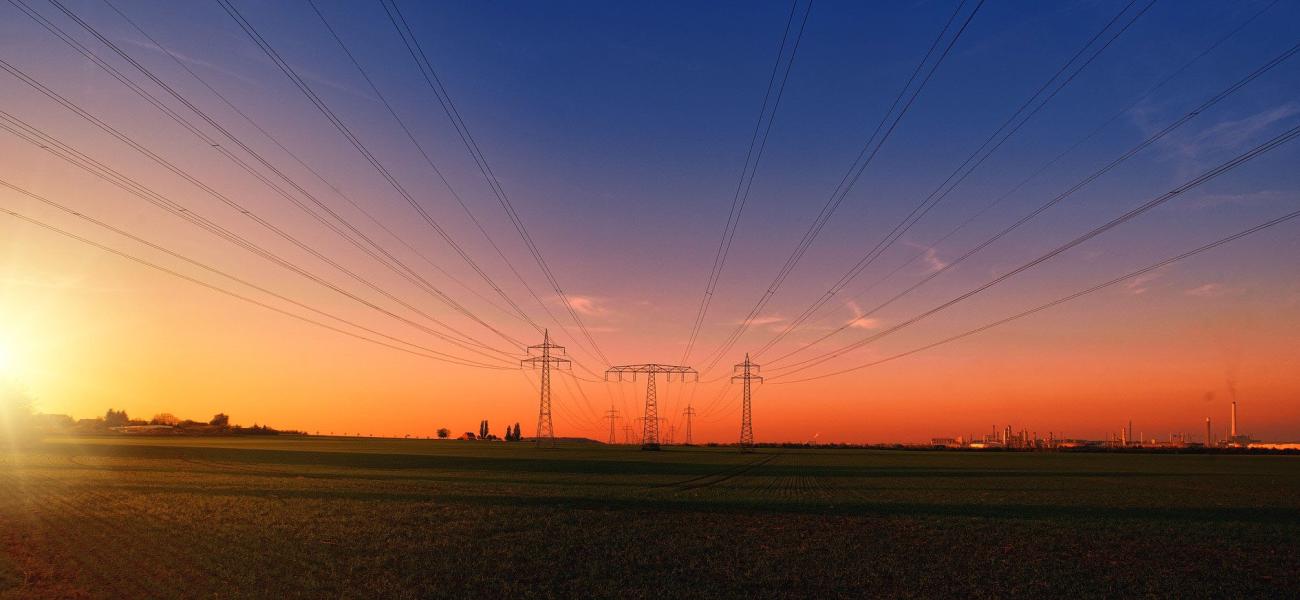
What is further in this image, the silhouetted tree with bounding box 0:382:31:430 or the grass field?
the silhouetted tree with bounding box 0:382:31:430

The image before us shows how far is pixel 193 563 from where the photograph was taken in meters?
18.0

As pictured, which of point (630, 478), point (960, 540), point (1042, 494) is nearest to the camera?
point (960, 540)

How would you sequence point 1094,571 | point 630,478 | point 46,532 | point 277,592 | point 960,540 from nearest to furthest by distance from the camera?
point 277,592 < point 1094,571 < point 46,532 < point 960,540 < point 630,478

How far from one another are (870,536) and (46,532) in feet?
78.6

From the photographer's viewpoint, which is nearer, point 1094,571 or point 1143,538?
point 1094,571

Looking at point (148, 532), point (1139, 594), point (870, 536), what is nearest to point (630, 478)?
point (870, 536)

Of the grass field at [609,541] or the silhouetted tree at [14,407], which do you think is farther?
the silhouetted tree at [14,407]

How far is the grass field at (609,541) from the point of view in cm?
1698

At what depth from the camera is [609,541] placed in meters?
23.0

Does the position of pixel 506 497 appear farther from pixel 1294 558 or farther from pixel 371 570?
pixel 1294 558

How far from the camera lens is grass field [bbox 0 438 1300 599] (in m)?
17.0

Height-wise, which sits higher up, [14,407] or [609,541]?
[14,407]

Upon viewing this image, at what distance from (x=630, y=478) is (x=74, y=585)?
39.9m

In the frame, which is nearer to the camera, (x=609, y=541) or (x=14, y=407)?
(x=609, y=541)
